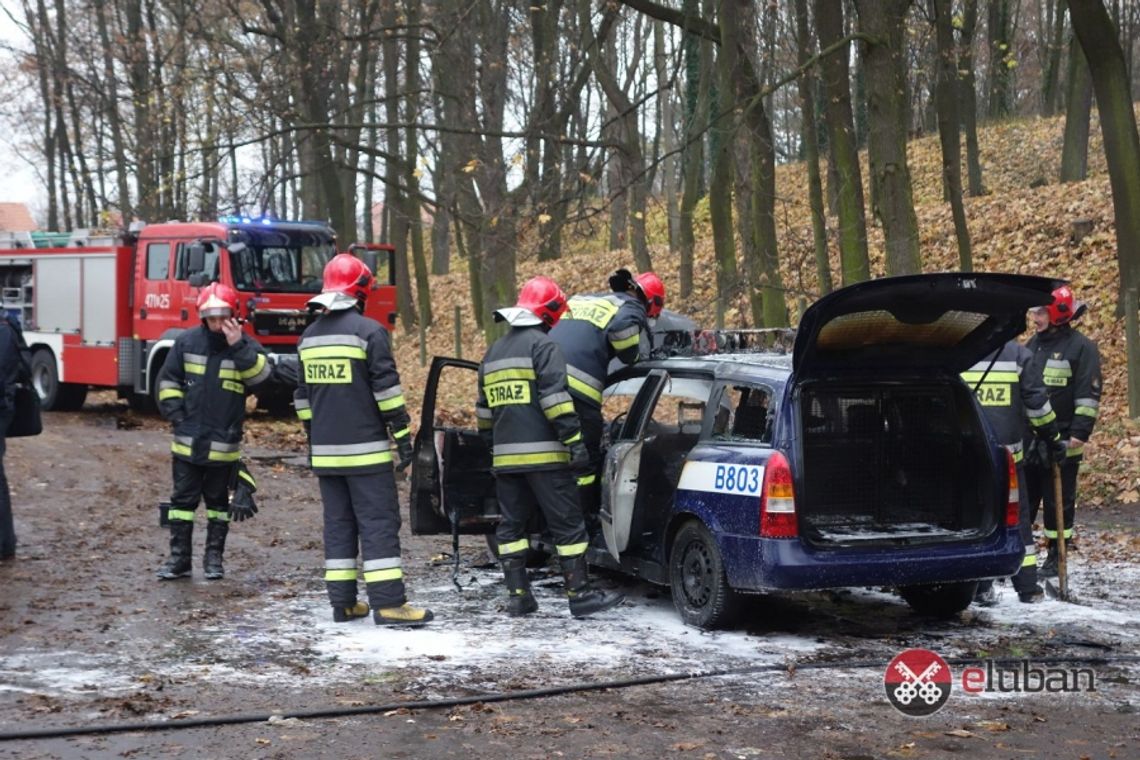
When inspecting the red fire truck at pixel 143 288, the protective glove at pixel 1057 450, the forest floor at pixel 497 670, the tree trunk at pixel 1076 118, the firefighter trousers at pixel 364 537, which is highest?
the tree trunk at pixel 1076 118

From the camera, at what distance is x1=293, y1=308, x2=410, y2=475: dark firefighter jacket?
26.8 ft

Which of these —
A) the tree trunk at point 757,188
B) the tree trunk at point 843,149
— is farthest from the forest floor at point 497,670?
the tree trunk at point 757,188

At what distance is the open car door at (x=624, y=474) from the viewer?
834 cm

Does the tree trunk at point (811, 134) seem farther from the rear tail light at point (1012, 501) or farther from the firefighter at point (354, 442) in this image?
the firefighter at point (354, 442)

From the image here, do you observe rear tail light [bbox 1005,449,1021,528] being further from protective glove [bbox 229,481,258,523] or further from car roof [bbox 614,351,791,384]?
protective glove [bbox 229,481,258,523]

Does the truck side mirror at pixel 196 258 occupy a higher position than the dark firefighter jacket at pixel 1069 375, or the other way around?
the truck side mirror at pixel 196 258

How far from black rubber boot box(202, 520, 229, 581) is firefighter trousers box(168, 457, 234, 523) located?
6cm

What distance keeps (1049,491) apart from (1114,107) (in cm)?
926

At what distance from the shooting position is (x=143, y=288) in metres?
20.6

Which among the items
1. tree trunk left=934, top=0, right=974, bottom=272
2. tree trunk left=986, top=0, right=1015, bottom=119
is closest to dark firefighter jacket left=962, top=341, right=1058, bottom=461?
tree trunk left=934, top=0, right=974, bottom=272

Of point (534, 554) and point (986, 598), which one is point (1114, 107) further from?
point (534, 554)

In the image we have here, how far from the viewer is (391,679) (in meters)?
6.73

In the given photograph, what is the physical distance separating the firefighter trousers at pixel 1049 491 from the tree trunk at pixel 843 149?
7022mm

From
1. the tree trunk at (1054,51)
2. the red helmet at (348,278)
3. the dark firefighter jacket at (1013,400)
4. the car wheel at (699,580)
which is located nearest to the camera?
the car wheel at (699,580)
